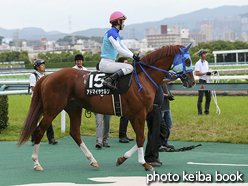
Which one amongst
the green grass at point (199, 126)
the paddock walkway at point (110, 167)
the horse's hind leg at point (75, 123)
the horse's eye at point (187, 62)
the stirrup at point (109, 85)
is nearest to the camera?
the paddock walkway at point (110, 167)

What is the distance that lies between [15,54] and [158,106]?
356 feet

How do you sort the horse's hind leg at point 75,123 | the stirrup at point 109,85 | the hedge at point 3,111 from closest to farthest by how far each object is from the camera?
the stirrup at point 109,85
the horse's hind leg at point 75,123
the hedge at point 3,111

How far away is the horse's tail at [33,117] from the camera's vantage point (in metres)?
5.54

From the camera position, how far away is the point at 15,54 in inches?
4264

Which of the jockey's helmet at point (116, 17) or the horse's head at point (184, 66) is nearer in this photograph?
the horse's head at point (184, 66)

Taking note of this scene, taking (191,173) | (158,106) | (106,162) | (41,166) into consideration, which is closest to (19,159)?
(41,166)

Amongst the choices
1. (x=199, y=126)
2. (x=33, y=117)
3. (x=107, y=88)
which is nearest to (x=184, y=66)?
(x=107, y=88)

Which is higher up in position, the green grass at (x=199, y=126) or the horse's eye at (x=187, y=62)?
the horse's eye at (x=187, y=62)

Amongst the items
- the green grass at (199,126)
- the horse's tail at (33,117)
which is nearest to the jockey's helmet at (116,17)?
the horse's tail at (33,117)

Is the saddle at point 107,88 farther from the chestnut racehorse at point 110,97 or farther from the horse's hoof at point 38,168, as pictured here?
the horse's hoof at point 38,168

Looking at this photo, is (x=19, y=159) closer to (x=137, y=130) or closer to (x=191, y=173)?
(x=137, y=130)

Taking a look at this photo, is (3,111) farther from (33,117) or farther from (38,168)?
(38,168)

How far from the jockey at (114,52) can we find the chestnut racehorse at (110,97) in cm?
23

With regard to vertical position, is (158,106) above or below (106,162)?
above
